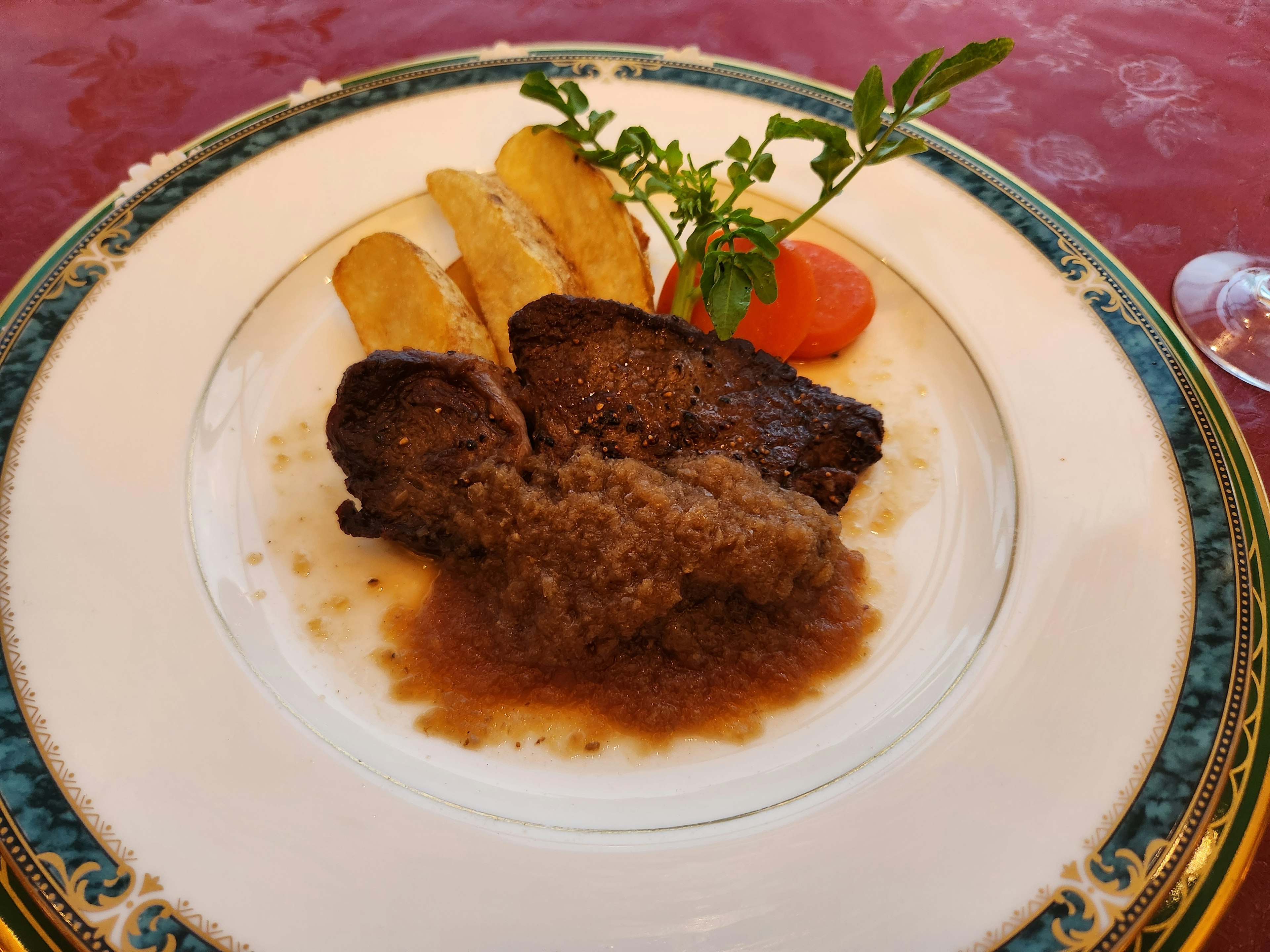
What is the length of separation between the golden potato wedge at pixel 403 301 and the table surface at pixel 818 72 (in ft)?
5.76

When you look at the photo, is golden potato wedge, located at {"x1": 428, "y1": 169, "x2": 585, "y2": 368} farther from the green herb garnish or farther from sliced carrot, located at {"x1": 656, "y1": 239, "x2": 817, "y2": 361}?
sliced carrot, located at {"x1": 656, "y1": 239, "x2": 817, "y2": 361}

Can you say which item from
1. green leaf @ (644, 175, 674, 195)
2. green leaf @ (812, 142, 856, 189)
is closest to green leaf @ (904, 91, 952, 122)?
green leaf @ (812, 142, 856, 189)

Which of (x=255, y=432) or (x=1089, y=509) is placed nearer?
(x=1089, y=509)

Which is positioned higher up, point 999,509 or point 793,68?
point 793,68

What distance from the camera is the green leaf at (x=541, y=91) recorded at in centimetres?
321

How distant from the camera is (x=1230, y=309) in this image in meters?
3.49

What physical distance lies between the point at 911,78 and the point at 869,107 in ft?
0.56

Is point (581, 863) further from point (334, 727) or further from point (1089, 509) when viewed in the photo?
point (1089, 509)

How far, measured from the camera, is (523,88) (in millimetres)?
3227

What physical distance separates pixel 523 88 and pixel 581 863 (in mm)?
2964

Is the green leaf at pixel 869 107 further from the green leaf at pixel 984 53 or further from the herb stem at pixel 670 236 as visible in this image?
the herb stem at pixel 670 236

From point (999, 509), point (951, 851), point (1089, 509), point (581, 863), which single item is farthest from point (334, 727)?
point (1089, 509)

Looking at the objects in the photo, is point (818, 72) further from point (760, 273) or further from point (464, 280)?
point (464, 280)

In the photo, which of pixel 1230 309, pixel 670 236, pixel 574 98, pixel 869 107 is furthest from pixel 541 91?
pixel 1230 309
